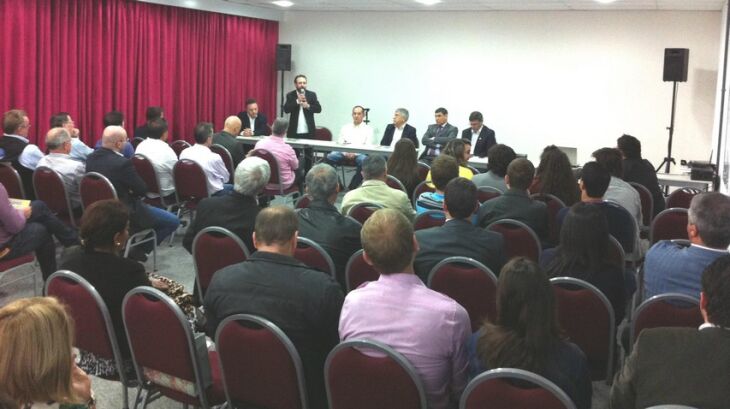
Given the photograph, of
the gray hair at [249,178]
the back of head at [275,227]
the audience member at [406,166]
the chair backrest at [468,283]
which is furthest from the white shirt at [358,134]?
the back of head at [275,227]

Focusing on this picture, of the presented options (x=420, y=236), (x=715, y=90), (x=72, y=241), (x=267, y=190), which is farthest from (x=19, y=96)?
(x=715, y=90)

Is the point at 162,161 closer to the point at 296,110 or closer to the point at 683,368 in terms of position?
the point at 296,110

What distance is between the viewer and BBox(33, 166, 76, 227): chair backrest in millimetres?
5668

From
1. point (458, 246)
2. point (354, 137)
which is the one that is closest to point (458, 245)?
point (458, 246)

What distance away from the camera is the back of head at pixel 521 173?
15.3 feet

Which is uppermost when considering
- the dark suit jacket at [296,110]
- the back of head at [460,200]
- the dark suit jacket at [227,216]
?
the dark suit jacket at [296,110]

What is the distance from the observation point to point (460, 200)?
3725 mm

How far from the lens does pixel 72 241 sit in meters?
5.27

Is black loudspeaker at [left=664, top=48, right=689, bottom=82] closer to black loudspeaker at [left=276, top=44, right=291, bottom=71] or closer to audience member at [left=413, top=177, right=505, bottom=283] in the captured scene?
black loudspeaker at [left=276, top=44, right=291, bottom=71]

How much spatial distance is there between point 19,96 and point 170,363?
22.9ft

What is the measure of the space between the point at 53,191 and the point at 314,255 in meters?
3.07

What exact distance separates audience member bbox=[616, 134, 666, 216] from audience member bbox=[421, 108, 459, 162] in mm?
3393

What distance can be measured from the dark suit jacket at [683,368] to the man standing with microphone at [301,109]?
376 inches

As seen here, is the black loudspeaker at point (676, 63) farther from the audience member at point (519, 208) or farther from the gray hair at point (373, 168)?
the gray hair at point (373, 168)
